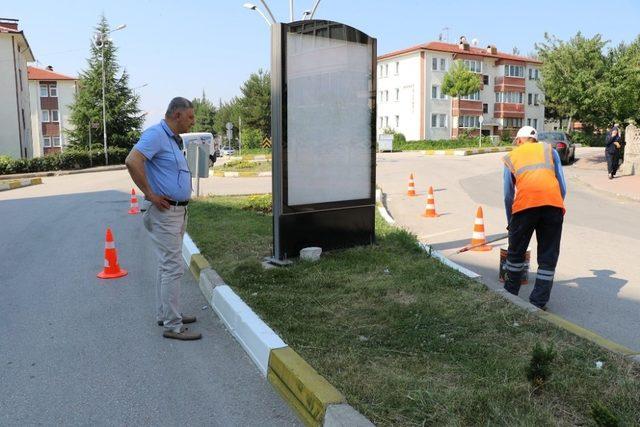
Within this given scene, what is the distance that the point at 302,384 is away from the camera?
3680 millimetres

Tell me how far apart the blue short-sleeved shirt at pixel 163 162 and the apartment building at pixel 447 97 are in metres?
58.6

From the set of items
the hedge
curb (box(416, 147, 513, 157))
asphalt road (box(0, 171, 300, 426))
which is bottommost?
asphalt road (box(0, 171, 300, 426))

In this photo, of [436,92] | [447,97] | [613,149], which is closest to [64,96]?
[436,92]

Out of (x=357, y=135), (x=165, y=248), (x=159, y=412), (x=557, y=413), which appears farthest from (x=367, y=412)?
(x=357, y=135)

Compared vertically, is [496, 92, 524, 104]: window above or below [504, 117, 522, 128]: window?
above

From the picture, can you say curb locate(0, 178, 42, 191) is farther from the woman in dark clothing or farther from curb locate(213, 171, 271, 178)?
the woman in dark clothing

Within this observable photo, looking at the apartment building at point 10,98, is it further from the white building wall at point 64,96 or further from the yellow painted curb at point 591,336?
the yellow painted curb at point 591,336

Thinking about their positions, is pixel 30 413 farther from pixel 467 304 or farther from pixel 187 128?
pixel 467 304

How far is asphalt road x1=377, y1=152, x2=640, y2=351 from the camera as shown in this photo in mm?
5867

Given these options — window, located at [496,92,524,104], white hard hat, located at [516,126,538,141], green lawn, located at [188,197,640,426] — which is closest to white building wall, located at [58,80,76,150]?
window, located at [496,92,524,104]

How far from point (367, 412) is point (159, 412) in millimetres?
1380

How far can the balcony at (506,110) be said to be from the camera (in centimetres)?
6844

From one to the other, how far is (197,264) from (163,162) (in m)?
2.60

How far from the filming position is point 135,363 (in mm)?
4512
